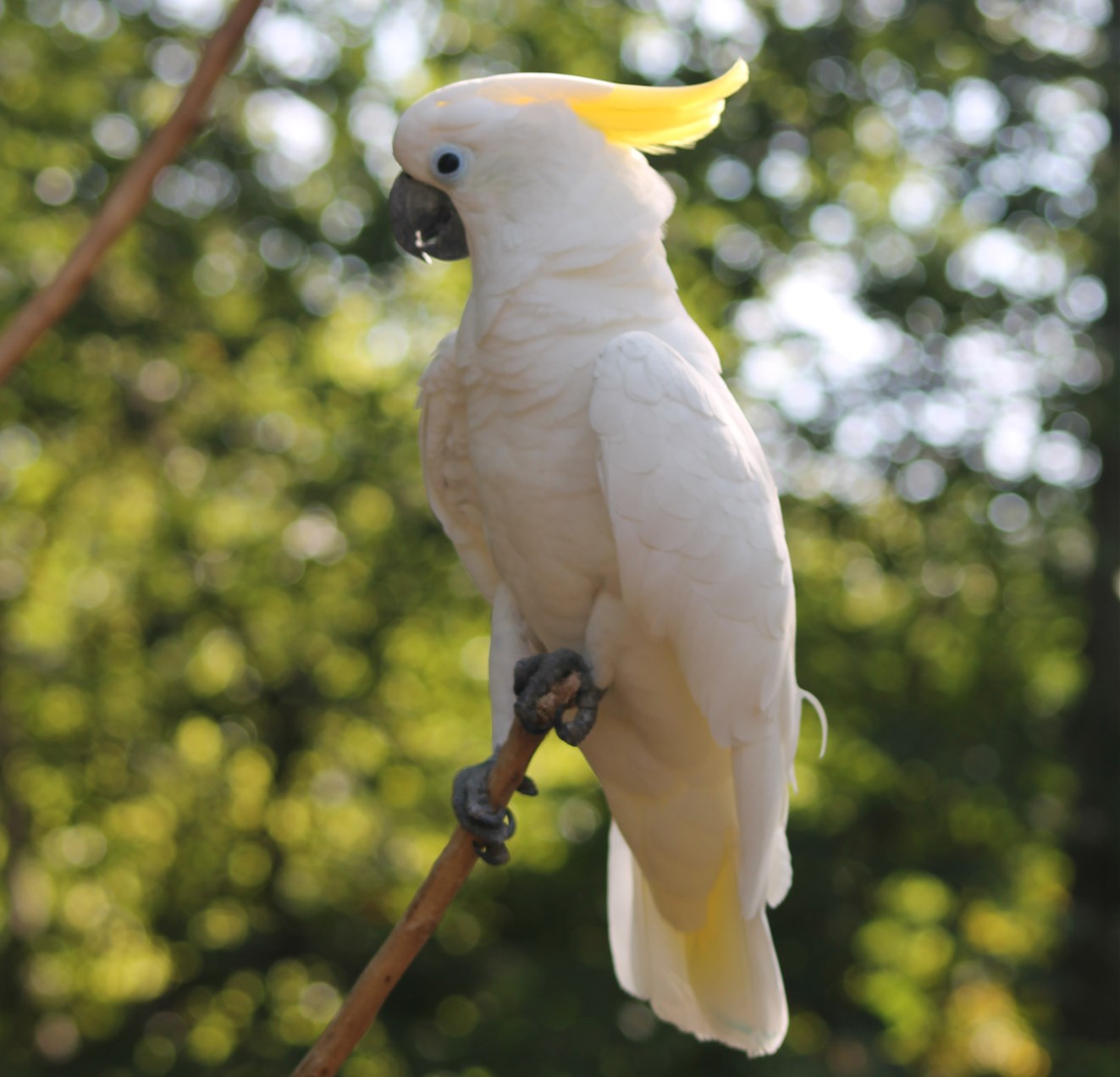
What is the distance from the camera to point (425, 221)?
5.30ft

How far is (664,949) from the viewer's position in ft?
6.25

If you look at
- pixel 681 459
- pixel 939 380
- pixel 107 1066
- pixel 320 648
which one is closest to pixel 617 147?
pixel 681 459

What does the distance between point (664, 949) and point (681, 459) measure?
85 centimetres

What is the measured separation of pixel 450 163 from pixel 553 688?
668mm

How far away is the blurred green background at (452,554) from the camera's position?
4023 mm

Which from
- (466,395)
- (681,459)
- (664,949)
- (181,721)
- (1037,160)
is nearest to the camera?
(681,459)

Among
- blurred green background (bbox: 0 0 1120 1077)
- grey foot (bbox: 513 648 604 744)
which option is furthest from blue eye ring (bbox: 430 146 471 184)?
blurred green background (bbox: 0 0 1120 1077)

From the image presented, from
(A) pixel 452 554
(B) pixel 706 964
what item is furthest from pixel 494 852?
(A) pixel 452 554

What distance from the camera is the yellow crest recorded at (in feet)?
4.87

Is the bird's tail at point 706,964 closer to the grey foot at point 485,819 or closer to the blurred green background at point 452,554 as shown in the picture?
the grey foot at point 485,819

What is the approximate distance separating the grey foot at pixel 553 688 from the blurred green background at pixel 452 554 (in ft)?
7.69

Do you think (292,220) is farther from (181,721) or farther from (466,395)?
(466,395)

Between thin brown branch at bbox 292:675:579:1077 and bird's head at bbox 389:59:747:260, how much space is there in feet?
2.00

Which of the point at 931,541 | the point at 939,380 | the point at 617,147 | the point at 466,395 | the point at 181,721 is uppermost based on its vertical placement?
the point at 617,147
